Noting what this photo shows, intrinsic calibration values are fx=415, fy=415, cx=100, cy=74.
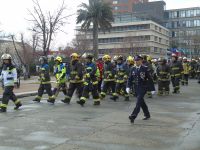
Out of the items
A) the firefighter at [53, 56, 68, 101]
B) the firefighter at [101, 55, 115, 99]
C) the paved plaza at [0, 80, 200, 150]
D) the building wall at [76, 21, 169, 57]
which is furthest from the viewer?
the building wall at [76, 21, 169, 57]

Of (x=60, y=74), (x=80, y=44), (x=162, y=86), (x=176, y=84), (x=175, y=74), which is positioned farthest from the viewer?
(x=80, y=44)

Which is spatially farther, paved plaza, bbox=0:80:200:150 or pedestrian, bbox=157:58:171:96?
pedestrian, bbox=157:58:171:96

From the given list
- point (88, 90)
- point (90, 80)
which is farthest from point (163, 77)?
point (88, 90)

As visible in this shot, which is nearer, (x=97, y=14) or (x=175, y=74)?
(x=175, y=74)

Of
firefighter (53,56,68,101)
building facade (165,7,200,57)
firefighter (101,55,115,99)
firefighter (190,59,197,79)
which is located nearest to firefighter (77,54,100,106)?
firefighter (53,56,68,101)

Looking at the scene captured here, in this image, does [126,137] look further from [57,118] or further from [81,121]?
[57,118]

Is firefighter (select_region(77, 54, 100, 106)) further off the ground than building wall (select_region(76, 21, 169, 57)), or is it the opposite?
building wall (select_region(76, 21, 169, 57))

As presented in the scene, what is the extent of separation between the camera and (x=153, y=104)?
642 inches

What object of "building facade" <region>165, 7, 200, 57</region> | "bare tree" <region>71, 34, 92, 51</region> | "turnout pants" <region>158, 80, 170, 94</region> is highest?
"building facade" <region>165, 7, 200, 57</region>

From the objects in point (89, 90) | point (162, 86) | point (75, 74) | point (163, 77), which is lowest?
point (162, 86)

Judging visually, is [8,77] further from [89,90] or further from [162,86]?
[162,86]

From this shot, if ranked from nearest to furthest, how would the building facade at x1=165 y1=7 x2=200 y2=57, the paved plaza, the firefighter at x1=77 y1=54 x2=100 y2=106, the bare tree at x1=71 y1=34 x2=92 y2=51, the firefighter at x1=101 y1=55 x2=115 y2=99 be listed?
the paved plaza
the firefighter at x1=77 y1=54 x2=100 y2=106
the firefighter at x1=101 y1=55 x2=115 y2=99
the bare tree at x1=71 y1=34 x2=92 y2=51
the building facade at x1=165 y1=7 x2=200 y2=57

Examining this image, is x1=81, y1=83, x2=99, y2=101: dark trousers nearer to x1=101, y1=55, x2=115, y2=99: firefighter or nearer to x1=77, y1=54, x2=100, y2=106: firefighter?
x1=77, y1=54, x2=100, y2=106: firefighter

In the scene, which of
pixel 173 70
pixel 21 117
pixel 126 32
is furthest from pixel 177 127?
pixel 126 32
